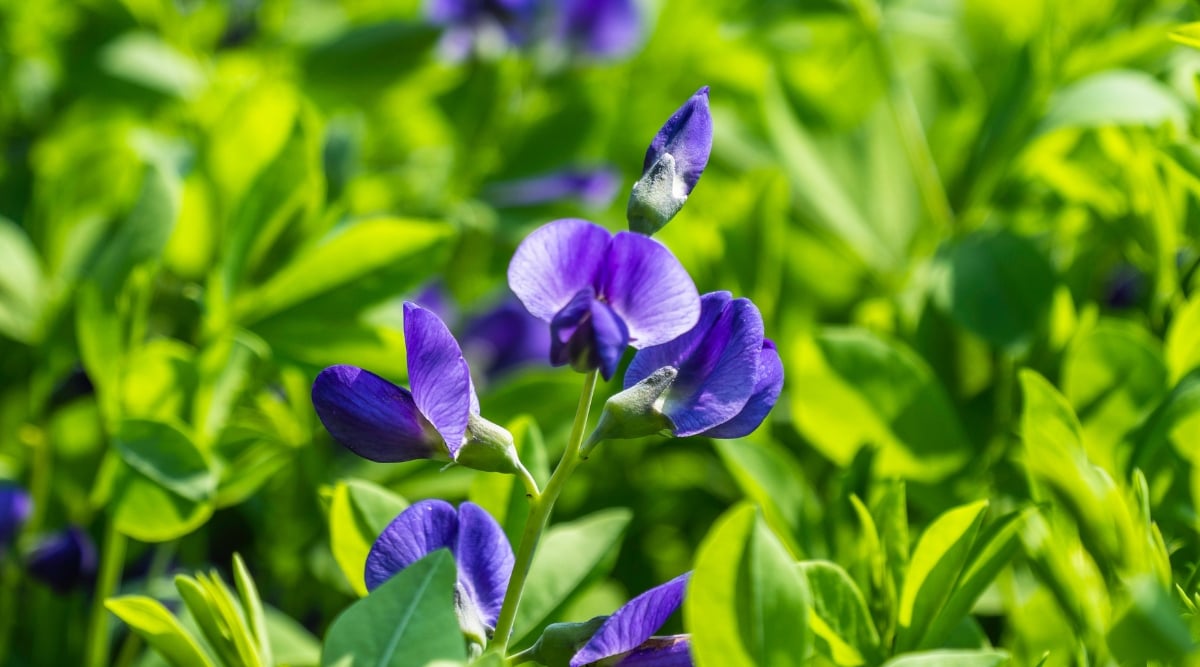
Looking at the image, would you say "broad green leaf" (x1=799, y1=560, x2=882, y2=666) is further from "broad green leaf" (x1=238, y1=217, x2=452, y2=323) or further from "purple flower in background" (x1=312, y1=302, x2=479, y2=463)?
"broad green leaf" (x1=238, y1=217, x2=452, y2=323)

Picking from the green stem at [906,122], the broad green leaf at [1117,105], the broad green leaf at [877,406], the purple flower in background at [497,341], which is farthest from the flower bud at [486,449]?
the purple flower in background at [497,341]

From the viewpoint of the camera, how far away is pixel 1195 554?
0.79 m

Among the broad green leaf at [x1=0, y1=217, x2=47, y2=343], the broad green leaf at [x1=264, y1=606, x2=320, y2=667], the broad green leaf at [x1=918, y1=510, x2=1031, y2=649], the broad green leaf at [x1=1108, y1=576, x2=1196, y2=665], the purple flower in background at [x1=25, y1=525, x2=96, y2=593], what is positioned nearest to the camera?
the broad green leaf at [x1=1108, y1=576, x2=1196, y2=665]

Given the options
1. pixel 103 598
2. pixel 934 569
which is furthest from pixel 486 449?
pixel 103 598

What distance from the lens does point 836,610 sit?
27.6 inches

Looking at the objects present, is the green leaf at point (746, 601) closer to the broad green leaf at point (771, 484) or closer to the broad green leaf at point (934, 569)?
the broad green leaf at point (934, 569)

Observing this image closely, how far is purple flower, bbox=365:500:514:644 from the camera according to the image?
66 cm

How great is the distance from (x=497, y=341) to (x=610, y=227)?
0.27 metres

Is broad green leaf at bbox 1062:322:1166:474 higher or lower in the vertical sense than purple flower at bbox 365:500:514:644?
lower

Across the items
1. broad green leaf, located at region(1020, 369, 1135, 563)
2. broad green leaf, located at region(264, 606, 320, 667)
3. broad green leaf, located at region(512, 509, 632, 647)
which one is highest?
broad green leaf, located at region(1020, 369, 1135, 563)

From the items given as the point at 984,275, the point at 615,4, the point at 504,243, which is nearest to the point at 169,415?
the point at 504,243

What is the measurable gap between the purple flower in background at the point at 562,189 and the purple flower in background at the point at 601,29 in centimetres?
23

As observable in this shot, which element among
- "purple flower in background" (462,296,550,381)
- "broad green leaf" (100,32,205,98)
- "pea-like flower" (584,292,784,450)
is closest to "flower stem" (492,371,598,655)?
"pea-like flower" (584,292,784,450)

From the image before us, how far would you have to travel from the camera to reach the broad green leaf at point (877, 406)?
975mm
